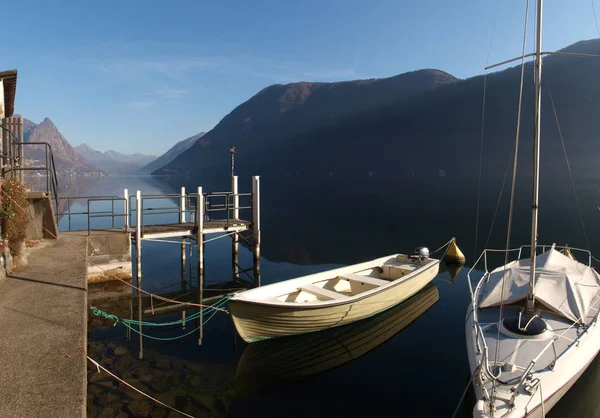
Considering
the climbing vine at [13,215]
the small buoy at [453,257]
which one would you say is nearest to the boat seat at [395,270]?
the small buoy at [453,257]

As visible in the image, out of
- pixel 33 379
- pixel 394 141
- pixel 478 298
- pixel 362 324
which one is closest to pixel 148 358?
pixel 33 379

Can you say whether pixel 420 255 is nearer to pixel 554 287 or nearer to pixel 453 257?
pixel 554 287

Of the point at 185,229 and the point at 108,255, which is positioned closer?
the point at 108,255

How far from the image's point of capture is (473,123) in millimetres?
182375

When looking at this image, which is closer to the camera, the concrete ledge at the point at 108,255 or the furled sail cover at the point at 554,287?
the furled sail cover at the point at 554,287

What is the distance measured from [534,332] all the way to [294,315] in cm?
555

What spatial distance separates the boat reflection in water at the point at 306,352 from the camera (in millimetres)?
9523

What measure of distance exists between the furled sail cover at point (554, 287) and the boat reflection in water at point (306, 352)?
348cm

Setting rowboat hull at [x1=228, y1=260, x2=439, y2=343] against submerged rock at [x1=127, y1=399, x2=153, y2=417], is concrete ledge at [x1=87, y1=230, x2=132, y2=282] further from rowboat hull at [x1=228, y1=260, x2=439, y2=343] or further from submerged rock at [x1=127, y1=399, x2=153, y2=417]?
submerged rock at [x1=127, y1=399, x2=153, y2=417]

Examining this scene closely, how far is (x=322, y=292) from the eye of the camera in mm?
11969

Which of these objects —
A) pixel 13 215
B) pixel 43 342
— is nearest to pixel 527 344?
pixel 43 342

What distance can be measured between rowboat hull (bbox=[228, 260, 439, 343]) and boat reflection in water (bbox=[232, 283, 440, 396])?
0.36m

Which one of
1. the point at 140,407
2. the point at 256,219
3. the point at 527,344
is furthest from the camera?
the point at 256,219

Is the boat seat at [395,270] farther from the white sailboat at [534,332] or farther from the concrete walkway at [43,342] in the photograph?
the concrete walkway at [43,342]
